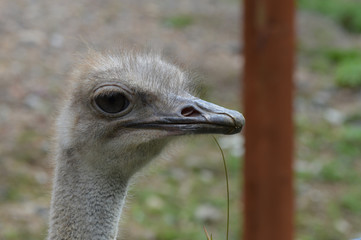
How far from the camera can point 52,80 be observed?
5.88m

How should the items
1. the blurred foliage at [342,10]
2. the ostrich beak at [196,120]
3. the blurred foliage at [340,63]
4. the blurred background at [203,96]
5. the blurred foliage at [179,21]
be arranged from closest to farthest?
the ostrich beak at [196,120] < the blurred background at [203,96] < the blurred foliage at [340,63] < the blurred foliage at [179,21] < the blurred foliage at [342,10]

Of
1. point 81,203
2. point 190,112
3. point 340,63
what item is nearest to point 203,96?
point 190,112

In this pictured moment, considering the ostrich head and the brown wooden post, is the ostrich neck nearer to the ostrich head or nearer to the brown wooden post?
the ostrich head

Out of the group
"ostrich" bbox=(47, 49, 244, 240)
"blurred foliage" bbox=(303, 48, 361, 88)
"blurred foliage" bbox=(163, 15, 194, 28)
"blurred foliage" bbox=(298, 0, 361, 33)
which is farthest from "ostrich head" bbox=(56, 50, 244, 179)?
"blurred foliage" bbox=(298, 0, 361, 33)

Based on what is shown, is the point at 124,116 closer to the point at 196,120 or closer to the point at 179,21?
the point at 196,120

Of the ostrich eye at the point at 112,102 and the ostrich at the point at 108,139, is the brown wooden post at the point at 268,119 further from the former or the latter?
the ostrich eye at the point at 112,102

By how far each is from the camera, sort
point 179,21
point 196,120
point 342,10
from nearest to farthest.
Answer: point 196,120
point 179,21
point 342,10

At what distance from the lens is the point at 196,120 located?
1.98 meters

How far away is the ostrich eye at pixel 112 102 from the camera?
2.09 m

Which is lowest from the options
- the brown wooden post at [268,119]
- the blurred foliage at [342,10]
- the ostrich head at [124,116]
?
the blurred foliage at [342,10]

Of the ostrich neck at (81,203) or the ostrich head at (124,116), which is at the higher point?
the ostrich head at (124,116)

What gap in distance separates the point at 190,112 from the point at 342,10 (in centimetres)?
642

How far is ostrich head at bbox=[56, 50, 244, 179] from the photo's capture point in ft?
6.82

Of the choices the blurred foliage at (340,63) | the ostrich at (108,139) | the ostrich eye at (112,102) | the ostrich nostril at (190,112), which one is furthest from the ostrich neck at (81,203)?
the blurred foliage at (340,63)
